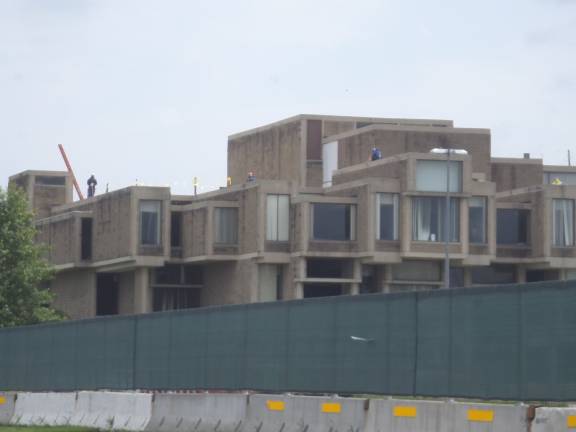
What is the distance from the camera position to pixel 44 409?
35219mm

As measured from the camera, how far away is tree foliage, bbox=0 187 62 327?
70.9 meters

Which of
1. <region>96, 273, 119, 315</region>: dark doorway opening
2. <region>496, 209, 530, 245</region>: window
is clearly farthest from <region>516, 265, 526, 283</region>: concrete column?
<region>96, 273, 119, 315</region>: dark doorway opening

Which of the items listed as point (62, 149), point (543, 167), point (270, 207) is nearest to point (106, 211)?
point (270, 207)

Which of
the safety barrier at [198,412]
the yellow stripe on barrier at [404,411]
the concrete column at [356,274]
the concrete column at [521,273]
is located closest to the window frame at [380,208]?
the concrete column at [356,274]

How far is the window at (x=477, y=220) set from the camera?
82.7 meters

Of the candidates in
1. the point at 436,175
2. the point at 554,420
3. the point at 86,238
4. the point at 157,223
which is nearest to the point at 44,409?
the point at 554,420

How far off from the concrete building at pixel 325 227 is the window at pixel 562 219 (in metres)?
0.05

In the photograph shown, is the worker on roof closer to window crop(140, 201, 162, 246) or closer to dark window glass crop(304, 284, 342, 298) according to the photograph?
dark window glass crop(304, 284, 342, 298)

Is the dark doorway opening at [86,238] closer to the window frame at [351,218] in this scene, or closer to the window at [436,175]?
the window frame at [351,218]

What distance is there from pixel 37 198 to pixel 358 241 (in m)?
28.0

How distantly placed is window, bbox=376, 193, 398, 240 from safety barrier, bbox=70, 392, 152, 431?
48107 millimetres

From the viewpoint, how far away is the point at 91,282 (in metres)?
90.5

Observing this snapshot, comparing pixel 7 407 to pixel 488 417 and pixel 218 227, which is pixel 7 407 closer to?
pixel 488 417

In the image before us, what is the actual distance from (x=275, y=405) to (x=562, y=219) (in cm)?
A: 6003
